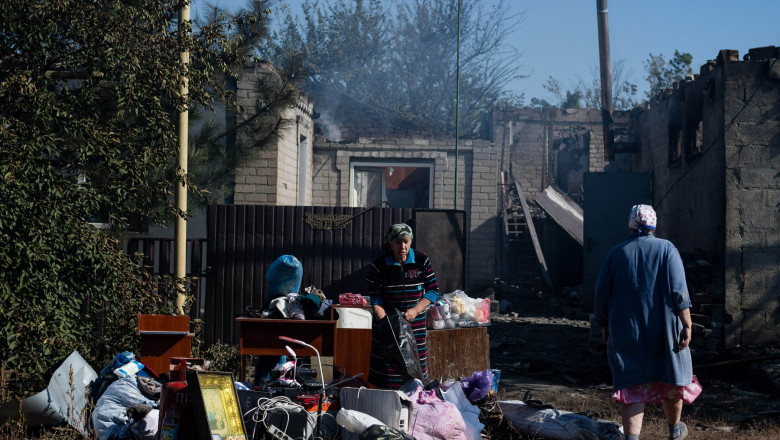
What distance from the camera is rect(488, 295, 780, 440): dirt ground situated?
307 inches

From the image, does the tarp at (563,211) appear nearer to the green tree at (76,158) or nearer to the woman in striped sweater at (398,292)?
the green tree at (76,158)

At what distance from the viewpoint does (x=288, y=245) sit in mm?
11852

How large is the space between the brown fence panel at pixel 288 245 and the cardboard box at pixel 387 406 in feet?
18.6

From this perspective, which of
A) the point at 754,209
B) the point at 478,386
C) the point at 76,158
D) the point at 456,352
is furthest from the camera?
the point at 754,209

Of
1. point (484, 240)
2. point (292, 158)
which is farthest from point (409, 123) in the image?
point (292, 158)

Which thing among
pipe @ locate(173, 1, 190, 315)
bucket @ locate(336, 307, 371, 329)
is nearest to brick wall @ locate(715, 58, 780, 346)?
bucket @ locate(336, 307, 371, 329)

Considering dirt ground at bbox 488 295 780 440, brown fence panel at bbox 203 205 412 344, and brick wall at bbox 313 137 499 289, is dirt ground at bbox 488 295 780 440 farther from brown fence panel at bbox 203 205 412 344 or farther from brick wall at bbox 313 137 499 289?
brick wall at bbox 313 137 499 289

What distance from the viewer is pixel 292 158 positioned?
16.5m

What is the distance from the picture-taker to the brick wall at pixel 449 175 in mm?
19547

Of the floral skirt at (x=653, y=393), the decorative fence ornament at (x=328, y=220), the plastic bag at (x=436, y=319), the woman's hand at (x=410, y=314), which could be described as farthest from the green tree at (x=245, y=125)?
the floral skirt at (x=653, y=393)

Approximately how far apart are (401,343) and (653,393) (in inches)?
77.6

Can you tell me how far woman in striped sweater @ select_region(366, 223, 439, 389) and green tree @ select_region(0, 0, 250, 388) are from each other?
3.01 metres

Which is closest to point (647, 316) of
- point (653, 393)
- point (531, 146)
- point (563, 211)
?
point (653, 393)

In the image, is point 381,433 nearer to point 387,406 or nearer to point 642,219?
point 387,406
